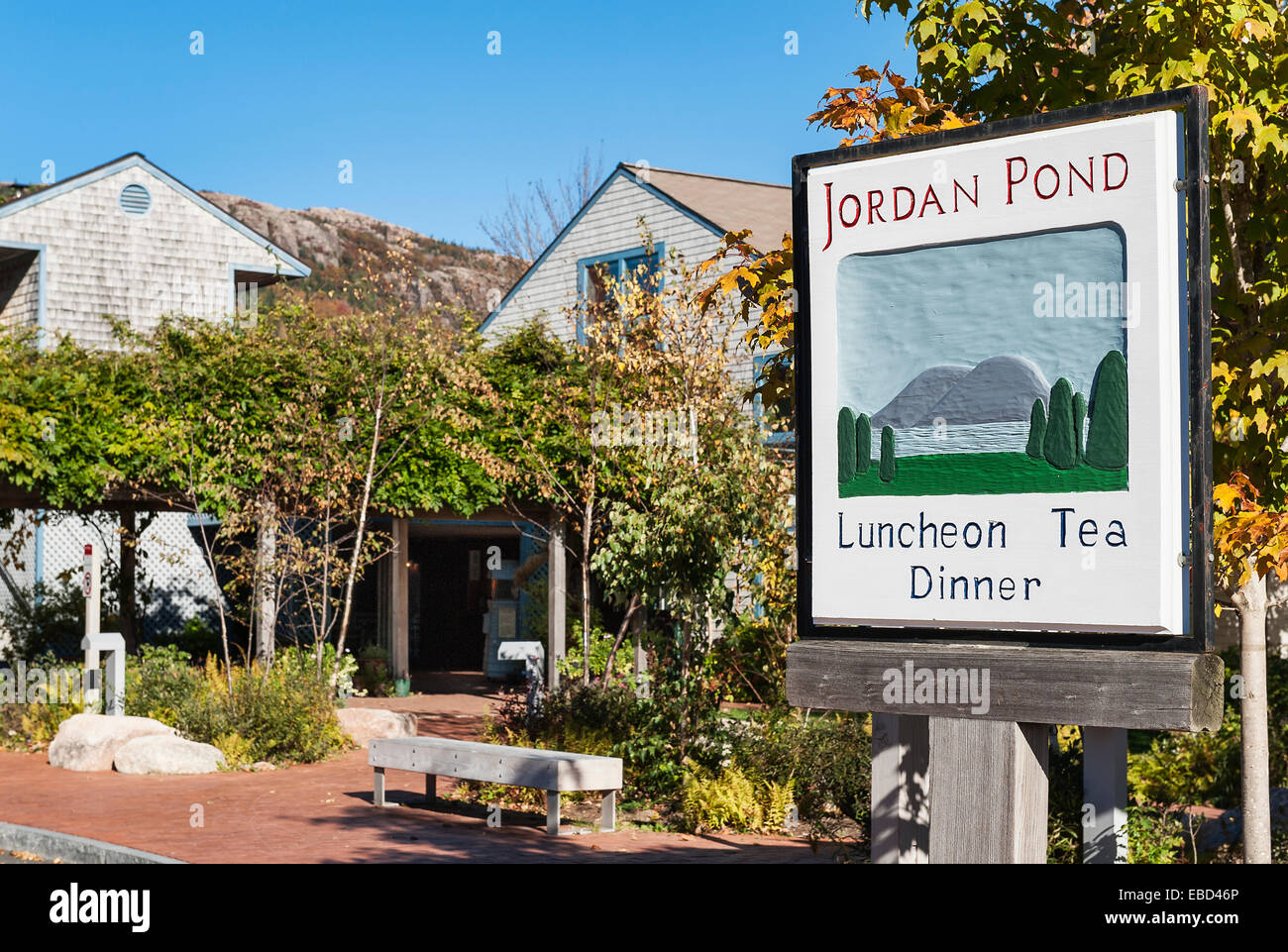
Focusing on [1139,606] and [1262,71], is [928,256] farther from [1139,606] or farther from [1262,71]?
[1262,71]

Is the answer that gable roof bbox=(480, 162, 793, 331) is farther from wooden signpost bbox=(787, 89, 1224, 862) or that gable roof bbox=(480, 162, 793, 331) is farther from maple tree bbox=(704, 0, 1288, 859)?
wooden signpost bbox=(787, 89, 1224, 862)

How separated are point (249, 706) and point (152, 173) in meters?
14.1

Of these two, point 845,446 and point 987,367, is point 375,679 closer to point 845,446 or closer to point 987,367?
point 845,446

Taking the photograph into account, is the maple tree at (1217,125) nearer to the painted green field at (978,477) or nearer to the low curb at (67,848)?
the painted green field at (978,477)

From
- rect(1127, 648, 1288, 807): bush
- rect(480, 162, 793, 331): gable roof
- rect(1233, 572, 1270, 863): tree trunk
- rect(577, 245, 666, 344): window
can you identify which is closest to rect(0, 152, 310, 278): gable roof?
rect(480, 162, 793, 331): gable roof

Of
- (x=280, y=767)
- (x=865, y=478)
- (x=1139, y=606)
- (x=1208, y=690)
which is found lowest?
(x=280, y=767)

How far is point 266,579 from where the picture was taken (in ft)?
47.6

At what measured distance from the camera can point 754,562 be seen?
11500 millimetres

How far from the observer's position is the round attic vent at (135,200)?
2370cm

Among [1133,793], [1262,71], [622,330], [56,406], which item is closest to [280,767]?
[56,406]

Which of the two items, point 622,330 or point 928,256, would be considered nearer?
point 928,256

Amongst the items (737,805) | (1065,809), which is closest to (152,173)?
(737,805)

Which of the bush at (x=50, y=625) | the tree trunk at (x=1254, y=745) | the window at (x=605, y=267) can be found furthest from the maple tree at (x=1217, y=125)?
the bush at (x=50, y=625)

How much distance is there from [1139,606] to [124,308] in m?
23.1
